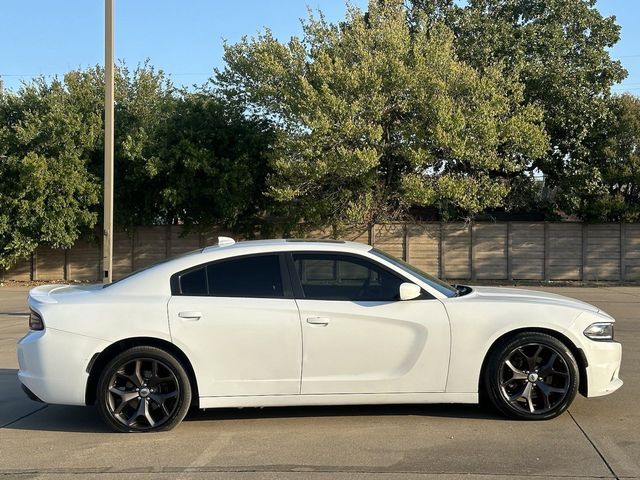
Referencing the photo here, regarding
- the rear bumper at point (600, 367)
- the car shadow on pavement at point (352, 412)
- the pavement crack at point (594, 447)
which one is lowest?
the car shadow on pavement at point (352, 412)

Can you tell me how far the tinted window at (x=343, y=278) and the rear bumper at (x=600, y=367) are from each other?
1.79 m

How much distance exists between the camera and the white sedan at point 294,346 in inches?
214

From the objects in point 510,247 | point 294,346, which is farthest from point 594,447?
point 510,247

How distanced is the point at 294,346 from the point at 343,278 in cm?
76

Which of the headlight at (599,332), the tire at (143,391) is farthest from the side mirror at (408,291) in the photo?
the tire at (143,391)

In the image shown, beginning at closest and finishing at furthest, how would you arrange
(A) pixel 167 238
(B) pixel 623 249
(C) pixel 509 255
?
(B) pixel 623 249
(C) pixel 509 255
(A) pixel 167 238

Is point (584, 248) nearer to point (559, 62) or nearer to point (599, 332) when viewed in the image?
point (559, 62)

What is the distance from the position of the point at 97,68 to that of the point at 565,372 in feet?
70.4

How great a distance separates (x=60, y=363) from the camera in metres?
5.43

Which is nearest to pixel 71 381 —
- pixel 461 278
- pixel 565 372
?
pixel 565 372

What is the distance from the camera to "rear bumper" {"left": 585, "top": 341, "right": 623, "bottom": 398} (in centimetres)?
561

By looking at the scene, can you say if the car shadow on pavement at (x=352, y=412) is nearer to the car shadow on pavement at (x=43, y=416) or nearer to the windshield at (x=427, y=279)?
the car shadow on pavement at (x=43, y=416)

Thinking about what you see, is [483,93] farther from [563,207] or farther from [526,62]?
[563,207]

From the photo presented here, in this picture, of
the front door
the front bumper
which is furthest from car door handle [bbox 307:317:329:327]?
the front bumper
